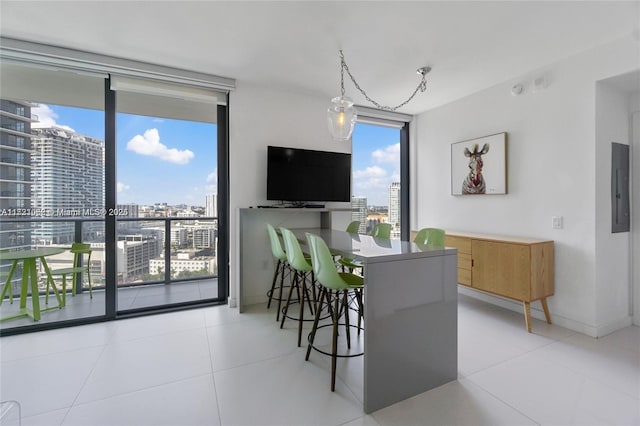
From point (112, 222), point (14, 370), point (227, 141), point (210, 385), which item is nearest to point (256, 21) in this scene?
point (227, 141)

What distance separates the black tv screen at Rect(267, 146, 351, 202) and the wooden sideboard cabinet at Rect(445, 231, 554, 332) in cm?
173

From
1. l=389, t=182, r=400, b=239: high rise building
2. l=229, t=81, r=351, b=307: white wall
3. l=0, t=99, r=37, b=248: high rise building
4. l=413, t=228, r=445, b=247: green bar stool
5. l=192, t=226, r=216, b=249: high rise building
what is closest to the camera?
l=413, t=228, r=445, b=247: green bar stool

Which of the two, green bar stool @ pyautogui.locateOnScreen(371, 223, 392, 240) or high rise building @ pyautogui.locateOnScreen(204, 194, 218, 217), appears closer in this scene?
green bar stool @ pyautogui.locateOnScreen(371, 223, 392, 240)

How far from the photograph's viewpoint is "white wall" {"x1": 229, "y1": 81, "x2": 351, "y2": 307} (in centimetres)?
346

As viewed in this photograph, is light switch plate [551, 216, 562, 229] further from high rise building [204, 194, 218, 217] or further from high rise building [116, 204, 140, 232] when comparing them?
high rise building [116, 204, 140, 232]

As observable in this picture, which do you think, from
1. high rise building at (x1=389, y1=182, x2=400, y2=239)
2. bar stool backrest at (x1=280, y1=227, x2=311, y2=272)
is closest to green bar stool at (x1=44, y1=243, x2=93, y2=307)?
bar stool backrest at (x1=280, y1=227, x2=311, y2=272)

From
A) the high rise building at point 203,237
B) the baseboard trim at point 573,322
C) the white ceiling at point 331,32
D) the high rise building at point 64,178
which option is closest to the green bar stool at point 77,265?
the high rise building at point 64,178

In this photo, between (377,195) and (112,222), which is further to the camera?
(377,195)

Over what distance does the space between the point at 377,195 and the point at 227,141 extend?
7.93 ft

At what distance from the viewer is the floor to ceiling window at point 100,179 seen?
9.35ft

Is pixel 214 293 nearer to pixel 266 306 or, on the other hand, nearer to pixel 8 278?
pixel 266 306

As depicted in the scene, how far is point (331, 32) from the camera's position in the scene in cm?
243

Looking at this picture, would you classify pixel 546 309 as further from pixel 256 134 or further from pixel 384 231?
pixel 256 134

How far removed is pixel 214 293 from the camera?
3.79 m
